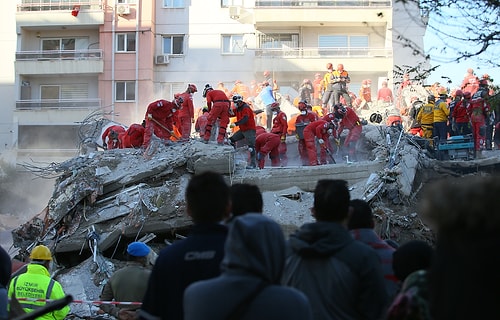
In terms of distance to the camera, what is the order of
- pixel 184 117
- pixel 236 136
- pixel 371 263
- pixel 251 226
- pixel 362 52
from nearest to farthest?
Answer: pixel 251 226
pixel 371 263
pixel 236 136
pixel 184 117
pixel 362 52

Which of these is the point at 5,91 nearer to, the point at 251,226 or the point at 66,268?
the point at 66,268

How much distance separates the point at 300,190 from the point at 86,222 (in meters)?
4.42

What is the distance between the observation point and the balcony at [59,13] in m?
36.7

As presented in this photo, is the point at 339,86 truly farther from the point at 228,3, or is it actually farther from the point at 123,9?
the point at 123,9

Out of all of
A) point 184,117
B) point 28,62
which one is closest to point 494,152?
point 184,117

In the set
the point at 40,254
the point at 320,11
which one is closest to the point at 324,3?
the point at 320,11

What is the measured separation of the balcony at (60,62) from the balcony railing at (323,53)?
904 centimetres

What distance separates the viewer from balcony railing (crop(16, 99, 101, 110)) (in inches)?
1448

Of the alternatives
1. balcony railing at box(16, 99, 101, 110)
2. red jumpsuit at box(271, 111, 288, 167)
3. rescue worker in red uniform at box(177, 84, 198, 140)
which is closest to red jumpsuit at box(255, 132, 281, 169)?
red jumpsuit at box(271, 111, 288, 167)

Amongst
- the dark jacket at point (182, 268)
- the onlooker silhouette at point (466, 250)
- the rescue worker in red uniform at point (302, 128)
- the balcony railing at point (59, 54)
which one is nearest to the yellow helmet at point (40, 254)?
the dark jacket at point (182, 268)

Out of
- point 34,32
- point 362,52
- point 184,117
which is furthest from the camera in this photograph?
point 34,32

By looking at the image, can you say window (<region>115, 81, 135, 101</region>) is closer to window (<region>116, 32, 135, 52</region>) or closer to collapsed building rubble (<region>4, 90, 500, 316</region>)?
window (<region>116, 32, 135, 52</region>)

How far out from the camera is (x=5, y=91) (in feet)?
127

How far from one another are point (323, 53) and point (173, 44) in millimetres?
8366
